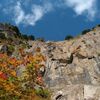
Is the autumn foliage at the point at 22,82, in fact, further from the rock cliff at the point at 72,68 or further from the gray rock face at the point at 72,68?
the gray rock face at the point at 72,68

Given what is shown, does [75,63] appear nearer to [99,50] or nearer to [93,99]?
[99,50]

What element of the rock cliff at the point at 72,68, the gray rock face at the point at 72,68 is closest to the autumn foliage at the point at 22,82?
the rock cliff at the point at 72,68

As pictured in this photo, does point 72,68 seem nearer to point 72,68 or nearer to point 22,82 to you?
point 72,68

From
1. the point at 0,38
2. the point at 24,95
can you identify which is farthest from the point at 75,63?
the point at 0,38

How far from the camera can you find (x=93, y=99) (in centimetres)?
6141

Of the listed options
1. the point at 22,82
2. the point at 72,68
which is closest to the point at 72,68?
the point at 72,68

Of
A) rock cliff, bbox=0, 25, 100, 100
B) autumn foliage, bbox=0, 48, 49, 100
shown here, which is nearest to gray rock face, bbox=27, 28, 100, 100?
rock cliff, bbox=0, 25, 100, 100

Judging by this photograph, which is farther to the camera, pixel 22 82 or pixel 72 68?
pixel 72 68

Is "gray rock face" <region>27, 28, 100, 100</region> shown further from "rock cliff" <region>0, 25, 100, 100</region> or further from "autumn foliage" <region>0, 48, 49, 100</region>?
"autumn foliage" <region>0, 48, 49, 100</region>

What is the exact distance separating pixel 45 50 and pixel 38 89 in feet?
89.6

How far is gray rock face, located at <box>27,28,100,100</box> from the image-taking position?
6875 cm

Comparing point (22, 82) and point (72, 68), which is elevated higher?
point (72, 68)

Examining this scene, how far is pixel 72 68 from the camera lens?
8475 cm

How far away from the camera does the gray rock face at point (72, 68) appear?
68750 mm
